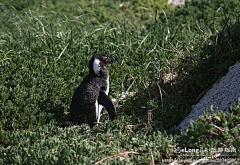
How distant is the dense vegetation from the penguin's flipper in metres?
0.14

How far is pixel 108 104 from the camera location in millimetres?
4102

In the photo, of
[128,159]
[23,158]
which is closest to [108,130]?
[128,159]

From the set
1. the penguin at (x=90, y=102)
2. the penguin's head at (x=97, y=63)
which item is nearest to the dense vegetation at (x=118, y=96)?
the penguin at (x=90, y=102)

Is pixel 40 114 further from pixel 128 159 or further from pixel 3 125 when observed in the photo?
pixel 128 159

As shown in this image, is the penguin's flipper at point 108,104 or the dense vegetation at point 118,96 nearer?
the dense vegetation at point 118,96

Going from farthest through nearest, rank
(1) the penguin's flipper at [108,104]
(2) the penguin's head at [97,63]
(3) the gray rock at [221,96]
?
(2) the penguin's head at [97,63] < (1) the penguin's flipper at [108,104] < (3) the gray rock at [221,96]

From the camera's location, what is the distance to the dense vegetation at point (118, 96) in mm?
2967

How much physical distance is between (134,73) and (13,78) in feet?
6.21

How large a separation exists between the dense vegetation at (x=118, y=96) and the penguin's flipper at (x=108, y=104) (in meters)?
0.14

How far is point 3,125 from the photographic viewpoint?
13.3ft

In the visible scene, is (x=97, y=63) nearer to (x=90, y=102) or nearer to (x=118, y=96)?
(x=90, y=102)

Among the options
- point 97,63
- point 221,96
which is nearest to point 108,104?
point 97,63

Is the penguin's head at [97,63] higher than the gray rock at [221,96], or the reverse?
the penguin's head at [97,63]

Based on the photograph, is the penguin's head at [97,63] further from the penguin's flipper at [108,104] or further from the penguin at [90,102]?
the penguin's flipper at [108,104]
